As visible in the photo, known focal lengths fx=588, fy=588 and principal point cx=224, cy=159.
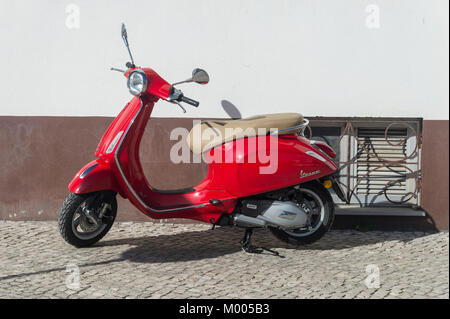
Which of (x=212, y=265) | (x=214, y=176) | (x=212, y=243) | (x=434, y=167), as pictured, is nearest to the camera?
(x=212, y=265)

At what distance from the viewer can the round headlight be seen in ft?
16.7

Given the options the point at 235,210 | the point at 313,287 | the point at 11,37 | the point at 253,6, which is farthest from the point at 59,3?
the point at 313,287

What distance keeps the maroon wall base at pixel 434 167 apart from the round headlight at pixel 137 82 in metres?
3.04

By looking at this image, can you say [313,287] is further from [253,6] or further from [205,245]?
[253,6]

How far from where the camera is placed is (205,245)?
18.5 ft

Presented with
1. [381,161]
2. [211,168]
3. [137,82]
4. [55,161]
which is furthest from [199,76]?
[381,161]

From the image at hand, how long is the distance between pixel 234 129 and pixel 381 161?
2.13 meters

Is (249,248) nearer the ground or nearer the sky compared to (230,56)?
nearer the ground

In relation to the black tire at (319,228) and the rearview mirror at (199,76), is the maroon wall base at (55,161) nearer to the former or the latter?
the black tire at (319,228)

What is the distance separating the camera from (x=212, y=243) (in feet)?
18.7

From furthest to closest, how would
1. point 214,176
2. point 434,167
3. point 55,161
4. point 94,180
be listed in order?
1. point 55,161
2. point 434,167
3. point 214,176
4. point 94,180

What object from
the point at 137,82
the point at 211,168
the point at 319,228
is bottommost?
the point at 319,228

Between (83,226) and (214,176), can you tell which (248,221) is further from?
(83,226)

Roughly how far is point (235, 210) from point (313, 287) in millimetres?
1159
